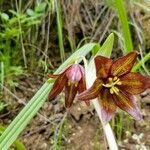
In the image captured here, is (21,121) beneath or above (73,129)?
above

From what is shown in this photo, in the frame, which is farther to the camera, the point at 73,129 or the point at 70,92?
the point at 73,129

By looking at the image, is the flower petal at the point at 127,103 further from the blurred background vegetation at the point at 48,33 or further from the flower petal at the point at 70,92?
the blurred background vegetation at the point at 48,33

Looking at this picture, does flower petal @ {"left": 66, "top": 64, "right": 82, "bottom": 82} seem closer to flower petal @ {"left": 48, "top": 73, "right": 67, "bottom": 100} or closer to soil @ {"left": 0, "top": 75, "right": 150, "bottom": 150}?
flower petal @ {"left": 48, "top": 73, "right": 67, "bottom": 100}

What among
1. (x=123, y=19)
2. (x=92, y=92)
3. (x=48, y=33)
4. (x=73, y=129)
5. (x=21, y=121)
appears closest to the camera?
(x=92, y=92)

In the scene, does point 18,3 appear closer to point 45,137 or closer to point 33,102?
point 45,137

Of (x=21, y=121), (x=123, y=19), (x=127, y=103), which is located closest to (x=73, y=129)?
(x=123, y=19)

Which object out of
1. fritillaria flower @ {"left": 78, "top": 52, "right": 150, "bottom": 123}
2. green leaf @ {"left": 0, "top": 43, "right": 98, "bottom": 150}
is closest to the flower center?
fritillaria flower @ {"left": 78, "top": 52, "right": 150, "bottom": 123}

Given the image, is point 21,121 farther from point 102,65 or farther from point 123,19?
point 123,19

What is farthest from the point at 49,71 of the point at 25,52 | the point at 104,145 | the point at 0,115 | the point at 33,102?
the point at 33,102
